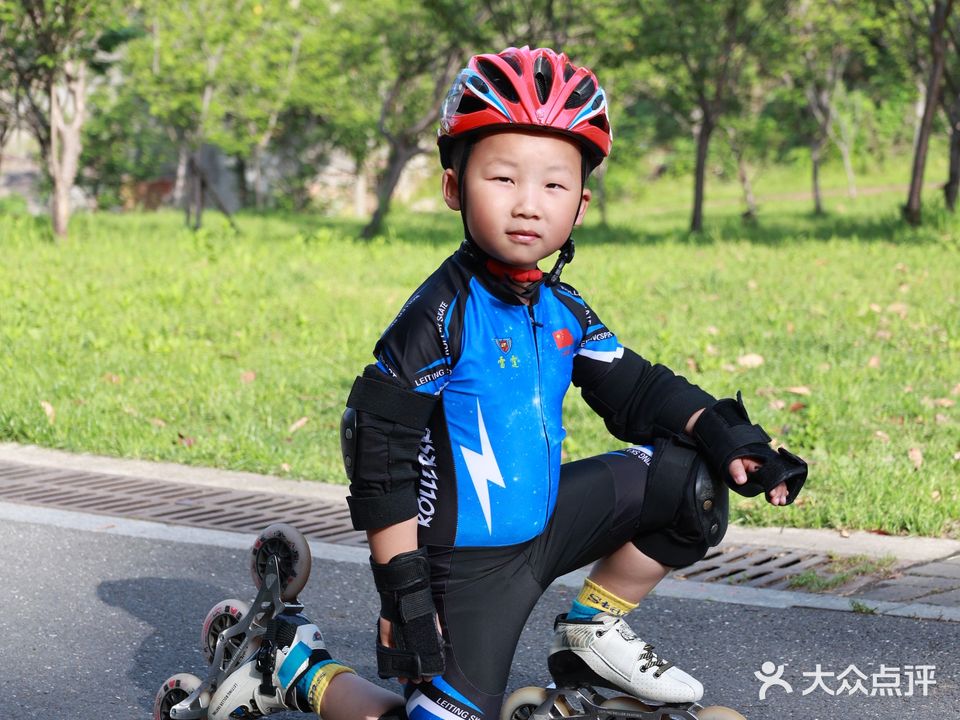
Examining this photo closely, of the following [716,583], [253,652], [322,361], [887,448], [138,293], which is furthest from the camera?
[138,293]

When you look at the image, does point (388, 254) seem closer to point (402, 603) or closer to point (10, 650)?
point (10, 650)

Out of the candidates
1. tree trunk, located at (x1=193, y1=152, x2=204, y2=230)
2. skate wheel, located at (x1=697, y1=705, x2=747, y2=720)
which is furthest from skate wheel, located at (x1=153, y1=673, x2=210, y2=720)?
tree trunk, located at (x1=193, y1=152, x2=204, y2=230)

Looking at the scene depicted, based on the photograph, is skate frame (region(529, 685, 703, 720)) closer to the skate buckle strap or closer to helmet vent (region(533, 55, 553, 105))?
the skate buckle strap

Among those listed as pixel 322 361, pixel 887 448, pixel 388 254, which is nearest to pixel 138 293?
pixel 322 361

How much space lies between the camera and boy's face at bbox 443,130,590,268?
2.59 metres

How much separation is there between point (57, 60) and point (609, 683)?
12788mm

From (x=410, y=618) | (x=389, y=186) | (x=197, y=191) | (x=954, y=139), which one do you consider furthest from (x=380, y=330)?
(x=197, y=191)

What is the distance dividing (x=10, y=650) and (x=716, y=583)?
7.84ft

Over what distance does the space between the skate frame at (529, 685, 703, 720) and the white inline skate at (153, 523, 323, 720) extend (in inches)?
21.8

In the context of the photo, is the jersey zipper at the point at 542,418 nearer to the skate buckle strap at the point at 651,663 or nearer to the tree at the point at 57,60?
the skate buckle strap at the point at 651,663

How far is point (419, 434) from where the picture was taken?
8.33 ft

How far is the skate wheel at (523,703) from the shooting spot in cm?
280

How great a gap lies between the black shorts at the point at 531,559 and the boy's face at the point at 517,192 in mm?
545

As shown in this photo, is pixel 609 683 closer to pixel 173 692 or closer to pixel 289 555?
pixel 289 555
